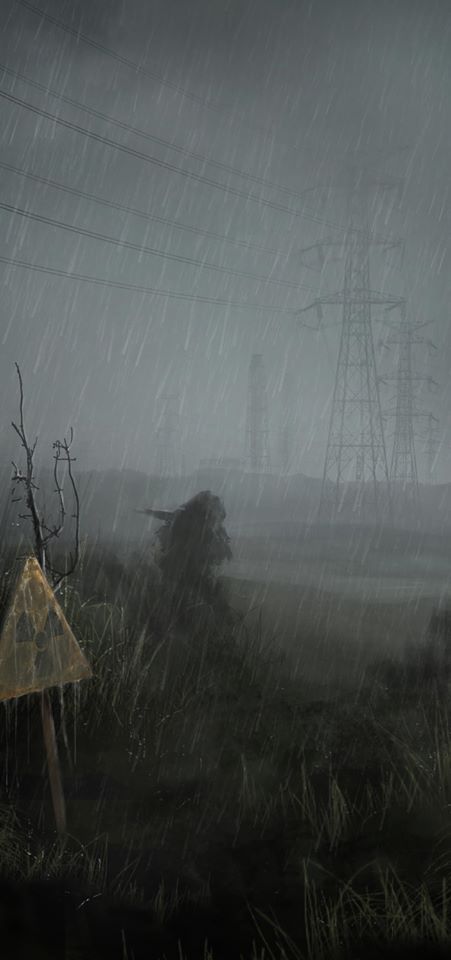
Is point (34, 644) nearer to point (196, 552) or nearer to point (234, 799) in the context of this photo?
point (234, 799)

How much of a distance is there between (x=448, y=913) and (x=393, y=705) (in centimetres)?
221

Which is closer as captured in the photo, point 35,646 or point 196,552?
point 35,646

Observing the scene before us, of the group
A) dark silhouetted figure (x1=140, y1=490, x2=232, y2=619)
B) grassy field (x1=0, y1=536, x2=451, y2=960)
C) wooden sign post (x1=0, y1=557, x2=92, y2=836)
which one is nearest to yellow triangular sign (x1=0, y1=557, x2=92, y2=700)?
wooden sign post (x1=0, y1=557, x2=92, y2=836)

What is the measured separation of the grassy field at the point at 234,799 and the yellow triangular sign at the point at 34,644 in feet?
4.49

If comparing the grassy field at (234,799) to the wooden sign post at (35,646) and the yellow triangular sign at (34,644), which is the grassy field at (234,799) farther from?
the yellow triangular sign at (34,644)

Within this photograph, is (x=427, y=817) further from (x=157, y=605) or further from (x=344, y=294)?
(x=344, y=294)

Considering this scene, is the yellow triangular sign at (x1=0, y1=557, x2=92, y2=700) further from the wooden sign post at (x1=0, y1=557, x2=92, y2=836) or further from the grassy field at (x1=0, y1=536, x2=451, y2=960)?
the grassy field at (x1=0, y1=536, x2=451, y2=960)

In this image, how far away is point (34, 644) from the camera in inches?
156

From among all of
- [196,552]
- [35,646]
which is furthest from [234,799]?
[196,552]

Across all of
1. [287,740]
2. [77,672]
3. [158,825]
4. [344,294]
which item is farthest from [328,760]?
[344,294]

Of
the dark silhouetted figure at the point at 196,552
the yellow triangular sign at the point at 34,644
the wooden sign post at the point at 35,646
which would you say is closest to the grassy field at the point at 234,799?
the dark silhouetted figure at the point at 196,552

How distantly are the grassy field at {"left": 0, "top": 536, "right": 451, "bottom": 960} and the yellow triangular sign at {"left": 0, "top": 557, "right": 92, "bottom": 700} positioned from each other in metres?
1.37

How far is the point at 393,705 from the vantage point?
19.4 ft

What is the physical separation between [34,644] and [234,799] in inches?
86.9
